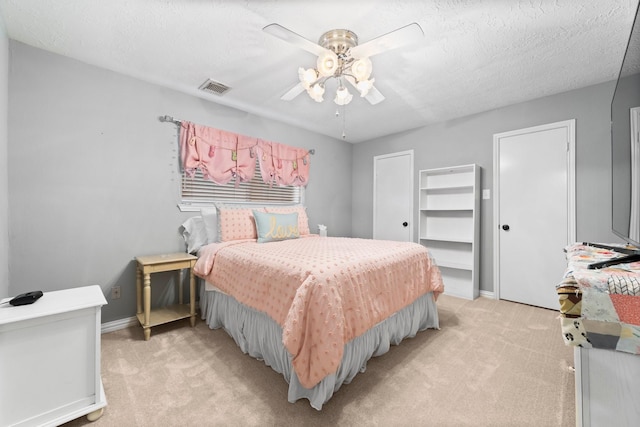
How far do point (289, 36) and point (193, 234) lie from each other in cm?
214

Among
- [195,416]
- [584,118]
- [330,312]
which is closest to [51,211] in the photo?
[195,416]

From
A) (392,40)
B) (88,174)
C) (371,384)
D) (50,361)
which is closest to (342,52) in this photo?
(392,40)

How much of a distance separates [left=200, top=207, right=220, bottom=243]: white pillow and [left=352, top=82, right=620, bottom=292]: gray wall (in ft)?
8.91

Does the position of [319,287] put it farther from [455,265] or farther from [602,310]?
[455,265]

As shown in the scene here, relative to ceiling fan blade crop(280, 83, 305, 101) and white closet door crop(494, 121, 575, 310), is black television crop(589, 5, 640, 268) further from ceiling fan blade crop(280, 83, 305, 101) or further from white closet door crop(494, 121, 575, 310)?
ceiling fan blade crop(280, 83, 305, 101)

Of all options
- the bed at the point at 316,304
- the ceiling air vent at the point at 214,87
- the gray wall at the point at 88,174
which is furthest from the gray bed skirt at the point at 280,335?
the ceiling air vent at the point at 214,87

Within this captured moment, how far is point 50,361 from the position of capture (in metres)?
1.27

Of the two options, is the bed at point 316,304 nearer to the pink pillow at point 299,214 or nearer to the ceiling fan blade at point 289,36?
the pink pillow at point 299,214

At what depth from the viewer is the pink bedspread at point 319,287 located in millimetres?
1368

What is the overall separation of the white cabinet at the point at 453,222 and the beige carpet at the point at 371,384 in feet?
3.81

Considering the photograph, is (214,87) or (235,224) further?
(235,224)

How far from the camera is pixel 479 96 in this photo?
2889 mm

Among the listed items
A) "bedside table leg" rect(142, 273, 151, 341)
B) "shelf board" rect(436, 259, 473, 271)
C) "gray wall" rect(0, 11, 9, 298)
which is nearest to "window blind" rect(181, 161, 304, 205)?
"bedside table leg" rect(142, 273, 151, 341)

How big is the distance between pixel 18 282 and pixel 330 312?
2495mm
